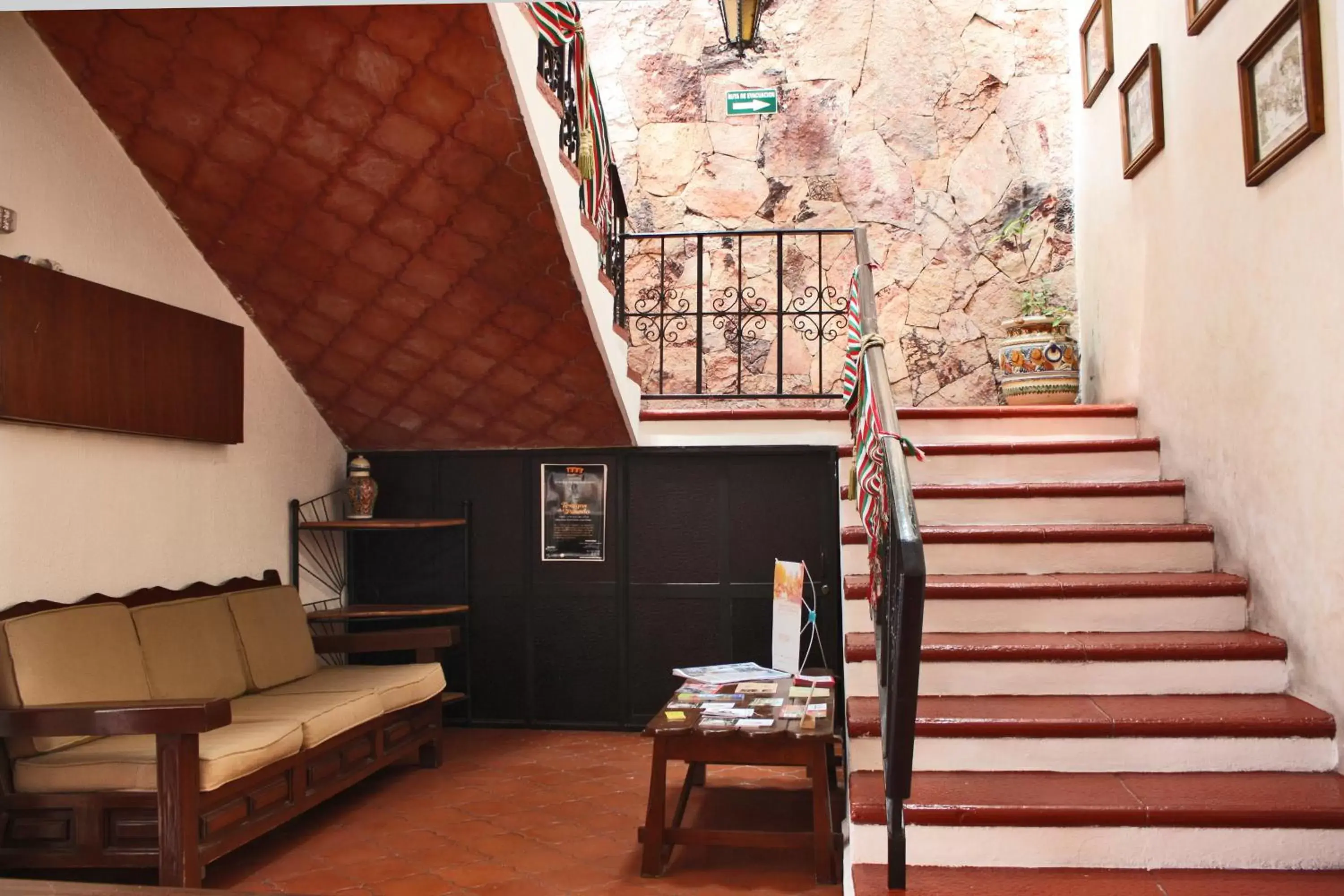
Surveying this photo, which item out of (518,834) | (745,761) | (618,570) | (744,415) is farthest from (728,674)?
(744,415)

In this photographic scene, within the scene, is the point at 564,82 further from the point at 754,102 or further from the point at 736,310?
the point at 754,102

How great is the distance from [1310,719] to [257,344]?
4.59 meters

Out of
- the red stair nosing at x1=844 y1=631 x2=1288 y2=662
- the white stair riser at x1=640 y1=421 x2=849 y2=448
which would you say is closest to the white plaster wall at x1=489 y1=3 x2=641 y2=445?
the white stair riser at x1=640 y1=421 x2=849 y2=448

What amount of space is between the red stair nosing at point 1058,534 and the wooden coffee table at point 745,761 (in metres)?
0.79

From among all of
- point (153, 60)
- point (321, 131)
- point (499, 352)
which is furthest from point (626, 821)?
point (153, 60)

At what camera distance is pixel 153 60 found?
11.9ft

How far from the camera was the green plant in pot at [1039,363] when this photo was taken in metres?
5.64

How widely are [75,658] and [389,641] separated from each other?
5.69ft

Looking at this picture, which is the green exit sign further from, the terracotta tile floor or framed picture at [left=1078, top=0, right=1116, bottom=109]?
the terracotta tile floor

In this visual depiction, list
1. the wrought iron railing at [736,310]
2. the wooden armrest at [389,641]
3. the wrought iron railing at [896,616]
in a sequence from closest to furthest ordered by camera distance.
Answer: the wrought iron railing at [896,616]
the wooden armrest at [389,641]
the wrought iron railing at [736,310]

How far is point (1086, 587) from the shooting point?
145 inches

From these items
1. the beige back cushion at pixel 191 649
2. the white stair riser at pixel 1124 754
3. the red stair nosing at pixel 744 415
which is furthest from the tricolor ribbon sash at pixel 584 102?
the white stair riser at pixel 1124 754

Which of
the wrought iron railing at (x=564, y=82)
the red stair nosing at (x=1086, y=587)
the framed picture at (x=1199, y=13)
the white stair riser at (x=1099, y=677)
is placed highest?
the framed picture at (x=1199, y=13)

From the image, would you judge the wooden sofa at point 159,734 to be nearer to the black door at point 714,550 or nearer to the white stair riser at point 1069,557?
the black door at point 714,550
